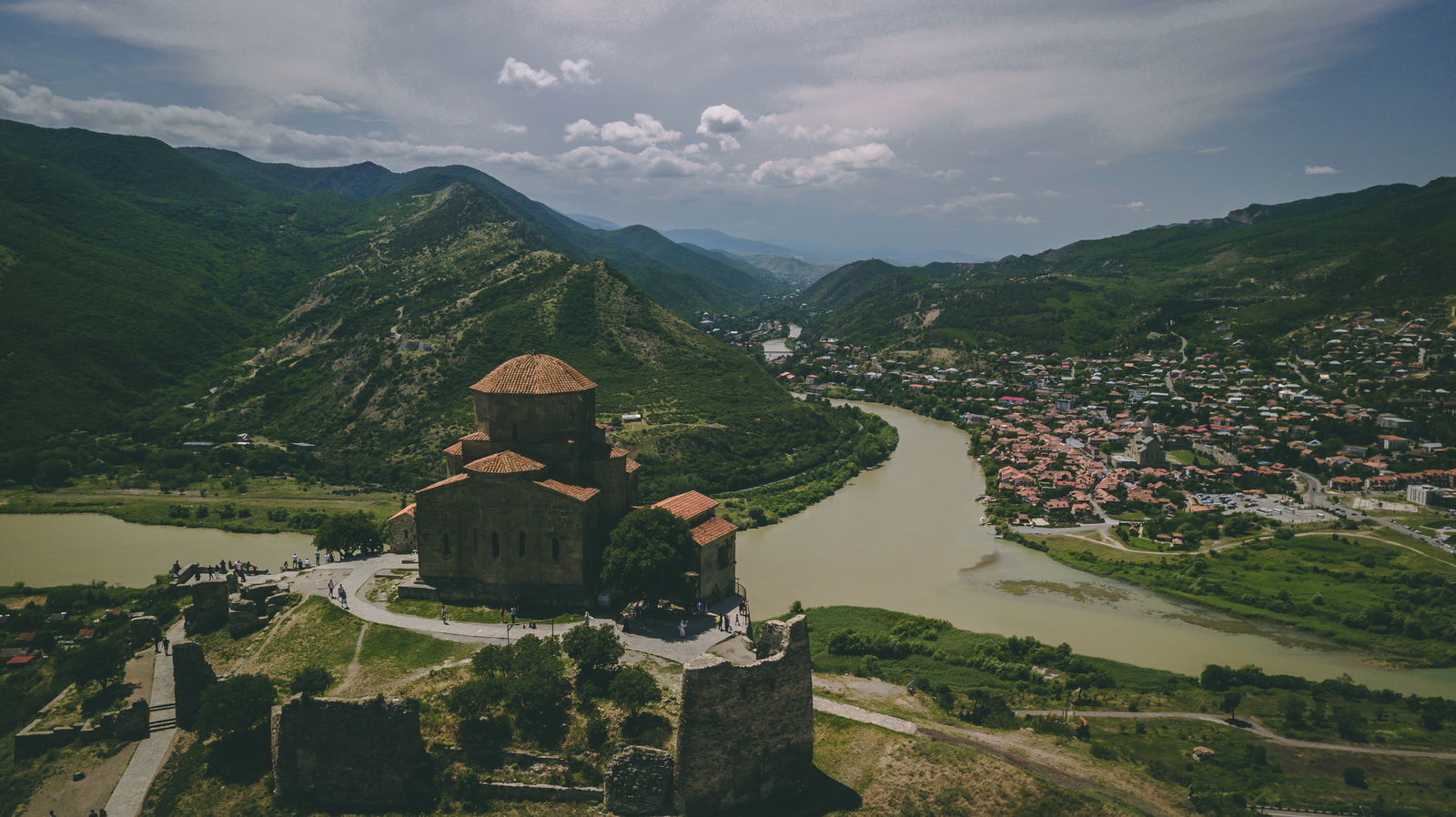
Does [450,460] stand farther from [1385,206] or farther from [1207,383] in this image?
[1385,206]

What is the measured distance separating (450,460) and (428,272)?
78724 millimetres

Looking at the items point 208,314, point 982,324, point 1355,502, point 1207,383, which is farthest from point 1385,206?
point 208,314

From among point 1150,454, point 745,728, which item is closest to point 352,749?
point 745,728

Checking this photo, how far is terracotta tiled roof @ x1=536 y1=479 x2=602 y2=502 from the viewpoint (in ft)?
87.1

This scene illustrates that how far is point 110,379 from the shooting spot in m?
73.3

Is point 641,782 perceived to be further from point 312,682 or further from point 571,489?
point 571,489

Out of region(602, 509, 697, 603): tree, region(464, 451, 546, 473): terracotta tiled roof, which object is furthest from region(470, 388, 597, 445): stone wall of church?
region(602, 509, 697, 603): tree

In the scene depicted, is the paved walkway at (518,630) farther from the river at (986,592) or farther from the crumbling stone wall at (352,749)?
the river at (986,592)

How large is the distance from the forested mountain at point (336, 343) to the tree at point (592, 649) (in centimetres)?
3302

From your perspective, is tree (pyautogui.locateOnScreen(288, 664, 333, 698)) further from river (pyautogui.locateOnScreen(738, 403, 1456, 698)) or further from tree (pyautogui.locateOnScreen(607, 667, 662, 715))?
river (pyautogui.locateOnScreen(738, 403, 1456, 698))

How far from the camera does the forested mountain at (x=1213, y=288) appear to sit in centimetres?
10531

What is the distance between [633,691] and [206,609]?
55.1 feet

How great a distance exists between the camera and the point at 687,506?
1148 inches

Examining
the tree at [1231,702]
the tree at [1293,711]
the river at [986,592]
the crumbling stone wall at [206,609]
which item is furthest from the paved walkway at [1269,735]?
the crumbling stone wall at [206,609]
